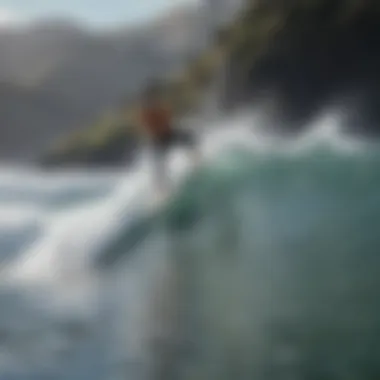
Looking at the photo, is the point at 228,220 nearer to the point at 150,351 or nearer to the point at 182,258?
the point at 182,258

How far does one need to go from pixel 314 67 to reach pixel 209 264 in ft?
1.01

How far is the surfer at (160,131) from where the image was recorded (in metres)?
1.08

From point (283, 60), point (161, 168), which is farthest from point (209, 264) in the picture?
point (283, 60)

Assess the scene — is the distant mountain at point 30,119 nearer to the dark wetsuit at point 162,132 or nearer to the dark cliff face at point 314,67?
the dark wetsuit at point 162,132

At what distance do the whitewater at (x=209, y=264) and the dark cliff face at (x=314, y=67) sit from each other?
0.11 ft

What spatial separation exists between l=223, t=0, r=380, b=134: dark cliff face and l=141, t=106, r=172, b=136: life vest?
0.09 m

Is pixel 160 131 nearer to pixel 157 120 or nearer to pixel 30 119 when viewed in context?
pixel 157 120

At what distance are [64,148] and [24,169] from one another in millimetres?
63

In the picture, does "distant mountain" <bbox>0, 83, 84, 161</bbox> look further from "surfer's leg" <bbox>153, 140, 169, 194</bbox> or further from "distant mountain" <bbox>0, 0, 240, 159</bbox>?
"surfer's leg" <bbox>153, 140, 169, 194</bbox>

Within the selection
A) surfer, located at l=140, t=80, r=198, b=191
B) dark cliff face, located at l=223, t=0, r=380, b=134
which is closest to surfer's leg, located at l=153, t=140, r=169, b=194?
surfer, located at l=140, t=80, r=198, b=191

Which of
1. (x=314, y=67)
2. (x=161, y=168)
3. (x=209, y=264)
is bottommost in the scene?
(x=209, y=264)

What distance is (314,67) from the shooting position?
42.6 inches

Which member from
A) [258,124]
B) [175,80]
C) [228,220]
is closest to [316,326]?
[228,220]

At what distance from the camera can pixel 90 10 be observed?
1098 mm
